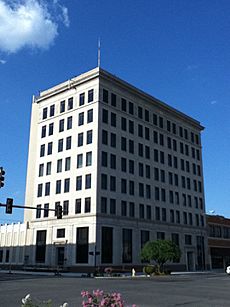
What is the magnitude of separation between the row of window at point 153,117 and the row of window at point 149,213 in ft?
53.4

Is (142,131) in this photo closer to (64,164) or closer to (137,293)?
(64,164)

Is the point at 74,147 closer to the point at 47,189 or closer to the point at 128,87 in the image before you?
the point at 47,189

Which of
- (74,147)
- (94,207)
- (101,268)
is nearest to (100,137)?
(74,147)

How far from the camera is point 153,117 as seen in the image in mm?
72250

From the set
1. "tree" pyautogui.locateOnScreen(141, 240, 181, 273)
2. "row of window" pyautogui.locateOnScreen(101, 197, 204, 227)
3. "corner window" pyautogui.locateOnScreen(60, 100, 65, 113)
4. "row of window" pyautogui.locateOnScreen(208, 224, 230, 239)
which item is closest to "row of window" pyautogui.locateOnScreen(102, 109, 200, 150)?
"corner window" pyautogui.locateOnScreen(60, 100, 65, 113)

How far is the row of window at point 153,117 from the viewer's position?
63.7m

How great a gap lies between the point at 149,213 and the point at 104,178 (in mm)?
12564

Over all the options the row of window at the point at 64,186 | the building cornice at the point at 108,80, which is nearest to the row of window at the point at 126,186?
the row of window at the point at 64,186

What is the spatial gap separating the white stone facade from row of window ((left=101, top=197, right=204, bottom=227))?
0.53ft

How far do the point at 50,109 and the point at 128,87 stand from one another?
15.1m

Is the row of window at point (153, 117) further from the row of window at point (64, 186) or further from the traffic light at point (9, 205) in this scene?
the traffic light at point (9, 205)

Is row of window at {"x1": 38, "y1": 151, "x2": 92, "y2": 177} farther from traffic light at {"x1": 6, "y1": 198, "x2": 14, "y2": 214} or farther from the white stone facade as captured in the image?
traffic light at {"x1": 6, "y1": 198, "x2": 14, "y2": 214}

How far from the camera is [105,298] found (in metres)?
5.02

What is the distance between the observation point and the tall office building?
57.7 m
